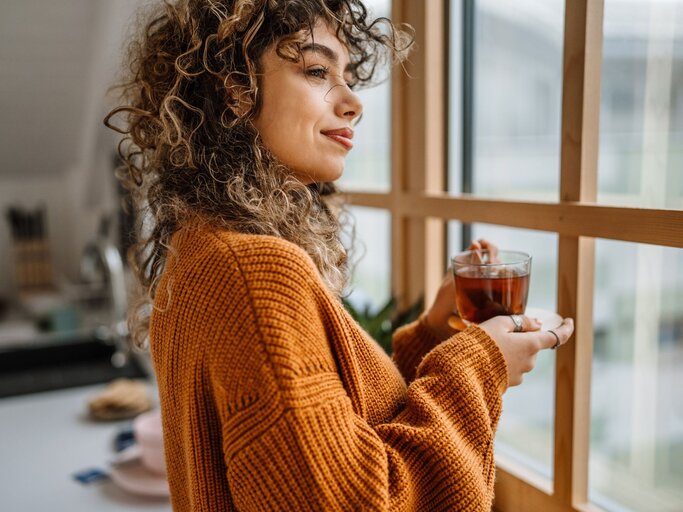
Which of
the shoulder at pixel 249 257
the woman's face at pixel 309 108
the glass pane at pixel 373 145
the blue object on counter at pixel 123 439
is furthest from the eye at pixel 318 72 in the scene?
the blue object on counter at pixel 123 439

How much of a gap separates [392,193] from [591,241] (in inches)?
21.0

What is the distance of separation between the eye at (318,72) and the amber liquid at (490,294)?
1.01 feet

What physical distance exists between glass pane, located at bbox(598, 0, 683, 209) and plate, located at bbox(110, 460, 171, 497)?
3.39 feet

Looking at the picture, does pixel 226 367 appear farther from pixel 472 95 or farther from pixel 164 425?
pixel 472 95

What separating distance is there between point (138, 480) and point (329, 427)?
2.89 feet

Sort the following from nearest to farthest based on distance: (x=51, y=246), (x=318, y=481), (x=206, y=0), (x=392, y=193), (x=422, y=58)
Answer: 1. (x=318, y=481)
2. (x=206, y=0)
3. (x=422, y=58)
4. (x=392, y=193)
5. (x=51, y=246)

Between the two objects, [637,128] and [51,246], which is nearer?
[637,128]

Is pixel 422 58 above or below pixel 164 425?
above

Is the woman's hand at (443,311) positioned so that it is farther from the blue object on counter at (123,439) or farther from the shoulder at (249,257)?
the blue object on counter at (123,439)

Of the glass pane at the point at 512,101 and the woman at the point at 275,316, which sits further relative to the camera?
the glass pane at the point at 512,101

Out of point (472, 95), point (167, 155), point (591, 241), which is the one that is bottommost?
point (591, 241)

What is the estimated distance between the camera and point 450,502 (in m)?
0.76

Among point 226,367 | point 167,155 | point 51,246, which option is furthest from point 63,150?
point 226,367

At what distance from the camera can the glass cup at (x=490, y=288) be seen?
2.70 ft
